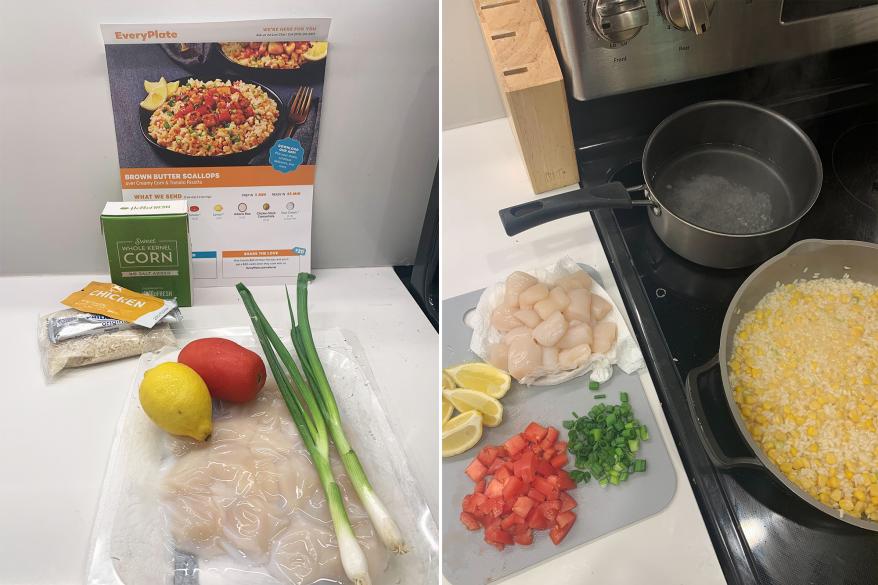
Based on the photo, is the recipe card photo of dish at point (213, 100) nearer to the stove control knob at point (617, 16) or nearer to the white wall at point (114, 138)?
the white wall at point (114, 138)

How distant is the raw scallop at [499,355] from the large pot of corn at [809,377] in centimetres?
20

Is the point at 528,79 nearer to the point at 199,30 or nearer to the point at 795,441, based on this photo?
the point at 199,30

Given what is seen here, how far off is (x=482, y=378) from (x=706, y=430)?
0.24 m

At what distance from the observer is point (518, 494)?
769 millimetres

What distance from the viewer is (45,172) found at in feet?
3.42

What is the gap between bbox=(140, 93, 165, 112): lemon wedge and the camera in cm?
97

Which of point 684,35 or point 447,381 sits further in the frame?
point 684,35

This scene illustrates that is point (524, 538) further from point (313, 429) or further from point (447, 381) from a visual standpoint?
point (313, 429)

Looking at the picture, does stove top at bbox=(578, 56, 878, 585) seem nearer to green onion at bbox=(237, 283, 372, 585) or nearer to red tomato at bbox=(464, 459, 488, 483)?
red tomato at bbox=(464, 459, 488, 483)

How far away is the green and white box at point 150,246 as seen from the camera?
40.6 inches

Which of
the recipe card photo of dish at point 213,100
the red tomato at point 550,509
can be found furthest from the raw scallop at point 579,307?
the recipe card photo of dish at point 213,100

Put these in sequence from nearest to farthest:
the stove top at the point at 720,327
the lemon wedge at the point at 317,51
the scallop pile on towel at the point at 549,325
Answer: the stove top at the point at 720,327, the scallop pile on towel at the point at 549,325, the lemon wedge at the point at 317,51

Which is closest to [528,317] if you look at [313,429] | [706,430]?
[706,430]

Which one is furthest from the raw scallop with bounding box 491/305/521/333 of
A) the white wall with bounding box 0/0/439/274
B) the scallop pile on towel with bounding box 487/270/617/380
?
the white wall with bounding box 0/0/439/274
